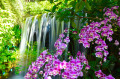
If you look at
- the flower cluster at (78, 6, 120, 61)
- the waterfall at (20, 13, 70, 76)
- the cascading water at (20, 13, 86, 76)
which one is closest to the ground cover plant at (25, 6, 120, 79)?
the flower cluster at (78, 6, 120, 61)

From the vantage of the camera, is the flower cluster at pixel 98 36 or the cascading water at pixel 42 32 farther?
the cascading water at pixel 42 32

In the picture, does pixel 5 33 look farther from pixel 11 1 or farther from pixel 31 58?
pixel 11 1

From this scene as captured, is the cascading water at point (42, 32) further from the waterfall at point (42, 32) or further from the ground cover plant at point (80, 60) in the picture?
the ground cover plant at point (80, 60)

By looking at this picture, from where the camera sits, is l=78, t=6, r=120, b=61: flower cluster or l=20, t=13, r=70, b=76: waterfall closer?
l=78, t=6, r=120, b=61: flower cluster

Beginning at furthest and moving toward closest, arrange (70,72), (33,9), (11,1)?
A: 1. (33,9)
2. (11,1)
3. (70,72)

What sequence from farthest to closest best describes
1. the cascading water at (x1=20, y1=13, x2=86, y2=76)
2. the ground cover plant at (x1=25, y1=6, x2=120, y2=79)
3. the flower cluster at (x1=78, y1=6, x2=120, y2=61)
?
the cascading water at (x1=20, y1=13, x2=86, y2=76), the flower cluster at (x1=78, y1=6, x2=120, y2=61), the ground cover plant at (x1=25, y1=6, x2=120, y2=79)

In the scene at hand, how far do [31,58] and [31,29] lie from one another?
92 centimetres

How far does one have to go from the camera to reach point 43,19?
3756 millimetres

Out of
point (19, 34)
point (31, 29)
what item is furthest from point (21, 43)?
point (31, 29)

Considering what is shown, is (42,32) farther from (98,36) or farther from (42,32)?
(98,36)

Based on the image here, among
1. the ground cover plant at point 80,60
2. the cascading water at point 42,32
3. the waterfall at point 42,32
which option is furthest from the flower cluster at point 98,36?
the waterfall at point 42,32

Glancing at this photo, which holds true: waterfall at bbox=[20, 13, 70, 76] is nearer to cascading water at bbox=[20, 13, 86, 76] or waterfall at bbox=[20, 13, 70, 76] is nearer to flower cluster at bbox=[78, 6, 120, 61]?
cascading water at bbox=[20, 13, 86, 76]

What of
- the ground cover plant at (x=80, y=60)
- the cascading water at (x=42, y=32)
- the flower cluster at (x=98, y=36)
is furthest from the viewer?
the cascading water at (x=42, y=32)

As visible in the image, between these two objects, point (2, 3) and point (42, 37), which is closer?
point (42, 37)
